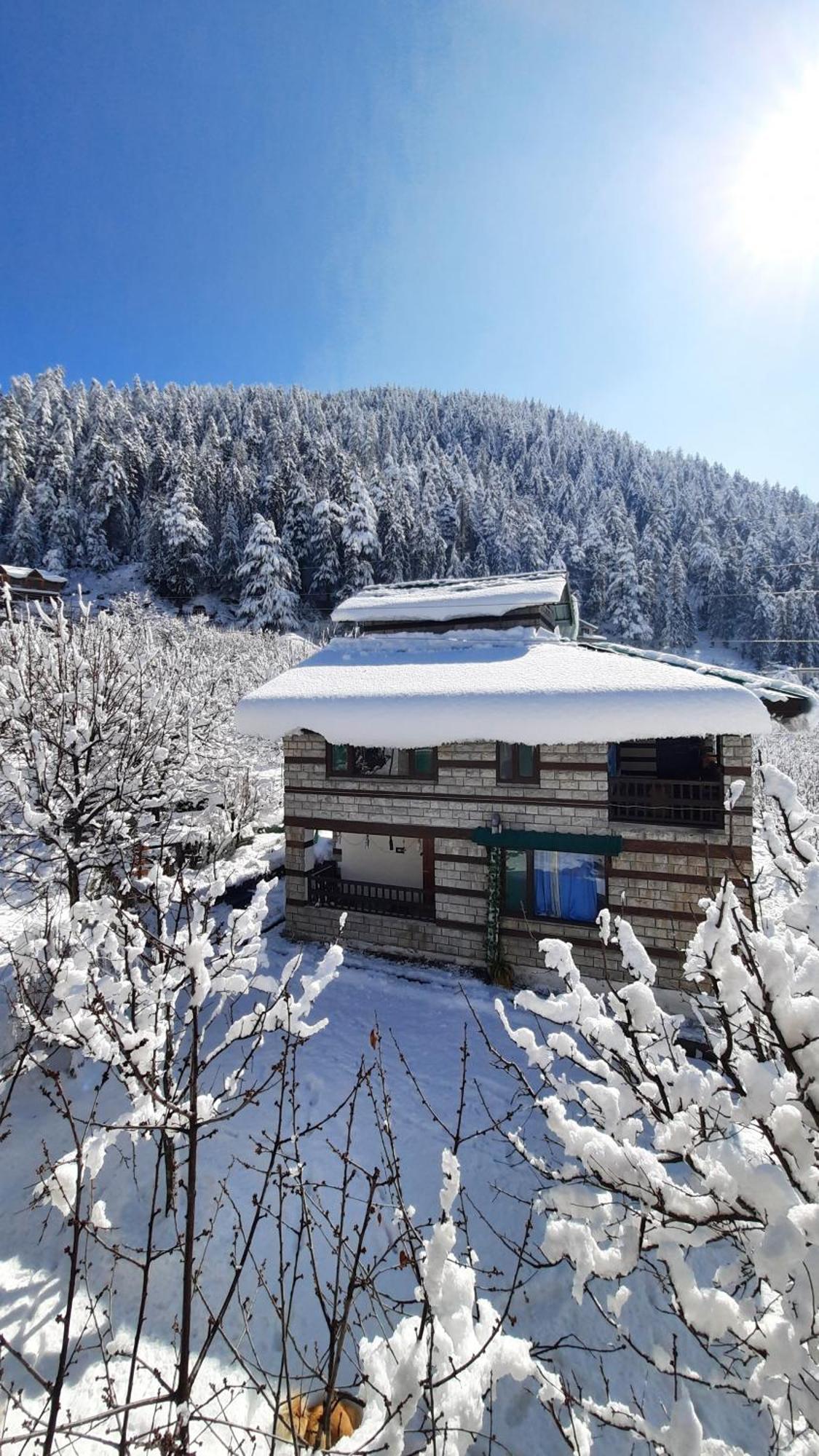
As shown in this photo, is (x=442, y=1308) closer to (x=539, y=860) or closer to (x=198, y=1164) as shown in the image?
(x=198, y=1164)

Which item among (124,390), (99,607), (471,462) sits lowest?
(99,607)

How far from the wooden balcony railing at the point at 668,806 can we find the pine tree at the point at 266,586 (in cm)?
4612

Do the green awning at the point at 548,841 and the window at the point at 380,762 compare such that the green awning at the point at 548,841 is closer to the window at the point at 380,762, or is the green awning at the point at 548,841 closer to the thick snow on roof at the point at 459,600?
the window at the point at 380,762

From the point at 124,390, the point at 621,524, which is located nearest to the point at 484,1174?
the point at 621,524

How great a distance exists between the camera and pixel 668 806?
996 centimetres

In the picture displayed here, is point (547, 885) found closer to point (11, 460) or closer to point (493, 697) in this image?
point (493, 697)

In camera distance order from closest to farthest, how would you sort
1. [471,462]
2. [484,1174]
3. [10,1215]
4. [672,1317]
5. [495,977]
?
[672,1317] → [10,1215] → [484,1174] → [495,977] → [471,462]

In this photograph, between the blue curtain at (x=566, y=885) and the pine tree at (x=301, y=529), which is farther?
the pine tree at (x=301, y=529)

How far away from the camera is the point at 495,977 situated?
10.8 m

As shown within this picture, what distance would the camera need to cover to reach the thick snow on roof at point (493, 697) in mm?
9062

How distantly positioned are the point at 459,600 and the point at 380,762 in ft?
13.1

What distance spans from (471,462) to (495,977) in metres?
103

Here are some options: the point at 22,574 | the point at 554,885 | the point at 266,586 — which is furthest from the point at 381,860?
the point at 22,574

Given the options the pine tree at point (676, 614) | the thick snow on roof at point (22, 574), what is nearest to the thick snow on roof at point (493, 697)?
the thick snow on roof at point (22, 574)
